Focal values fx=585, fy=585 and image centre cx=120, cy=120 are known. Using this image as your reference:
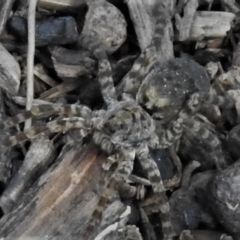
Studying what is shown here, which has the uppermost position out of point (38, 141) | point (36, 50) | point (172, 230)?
point (36, 50)

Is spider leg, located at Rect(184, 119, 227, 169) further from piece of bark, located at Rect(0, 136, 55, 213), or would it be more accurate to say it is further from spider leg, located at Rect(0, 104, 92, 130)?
piece of bark, located at Rect(0, 136, 55, 213)

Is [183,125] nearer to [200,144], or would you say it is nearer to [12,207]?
[200,144]

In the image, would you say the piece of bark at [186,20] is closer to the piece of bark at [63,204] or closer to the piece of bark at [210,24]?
the piece of bark at [210,24]

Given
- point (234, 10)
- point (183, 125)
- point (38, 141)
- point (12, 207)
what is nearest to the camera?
point (12, 207)

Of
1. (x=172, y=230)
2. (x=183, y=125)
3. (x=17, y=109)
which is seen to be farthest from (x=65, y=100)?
(x=172, y=230)

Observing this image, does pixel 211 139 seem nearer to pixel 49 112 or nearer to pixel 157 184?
pixel 157 184

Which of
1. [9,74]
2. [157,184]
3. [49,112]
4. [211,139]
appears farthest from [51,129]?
[211,139]
